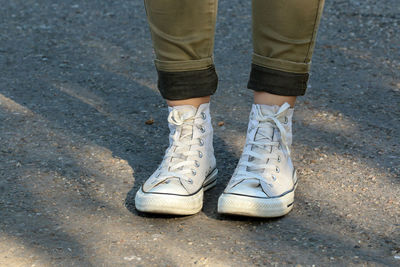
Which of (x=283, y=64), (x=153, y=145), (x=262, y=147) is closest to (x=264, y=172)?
(x=262, y=147)

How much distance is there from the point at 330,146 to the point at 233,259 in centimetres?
83

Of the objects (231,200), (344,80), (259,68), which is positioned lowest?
(344,80)

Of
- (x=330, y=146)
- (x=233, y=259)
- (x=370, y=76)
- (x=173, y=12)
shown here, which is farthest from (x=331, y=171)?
(x=370, y=76)

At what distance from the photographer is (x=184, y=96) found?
5.93 ft

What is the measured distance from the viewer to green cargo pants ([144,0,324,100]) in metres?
1.67

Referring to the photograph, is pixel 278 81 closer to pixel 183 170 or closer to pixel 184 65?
pixel 184 65

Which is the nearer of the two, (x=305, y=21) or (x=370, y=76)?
(x=305, y=21)

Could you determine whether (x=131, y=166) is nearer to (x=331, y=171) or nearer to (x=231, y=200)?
(x=231, y=200)

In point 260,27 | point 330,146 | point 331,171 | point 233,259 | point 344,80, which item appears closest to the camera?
point 233,259

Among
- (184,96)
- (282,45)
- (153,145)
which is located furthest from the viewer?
(153,145)

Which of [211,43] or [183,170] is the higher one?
[211,43]

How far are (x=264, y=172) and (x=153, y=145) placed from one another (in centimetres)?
63

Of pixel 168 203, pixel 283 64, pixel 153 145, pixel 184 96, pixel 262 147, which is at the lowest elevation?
pixel 153 145

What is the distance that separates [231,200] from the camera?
1.71m
